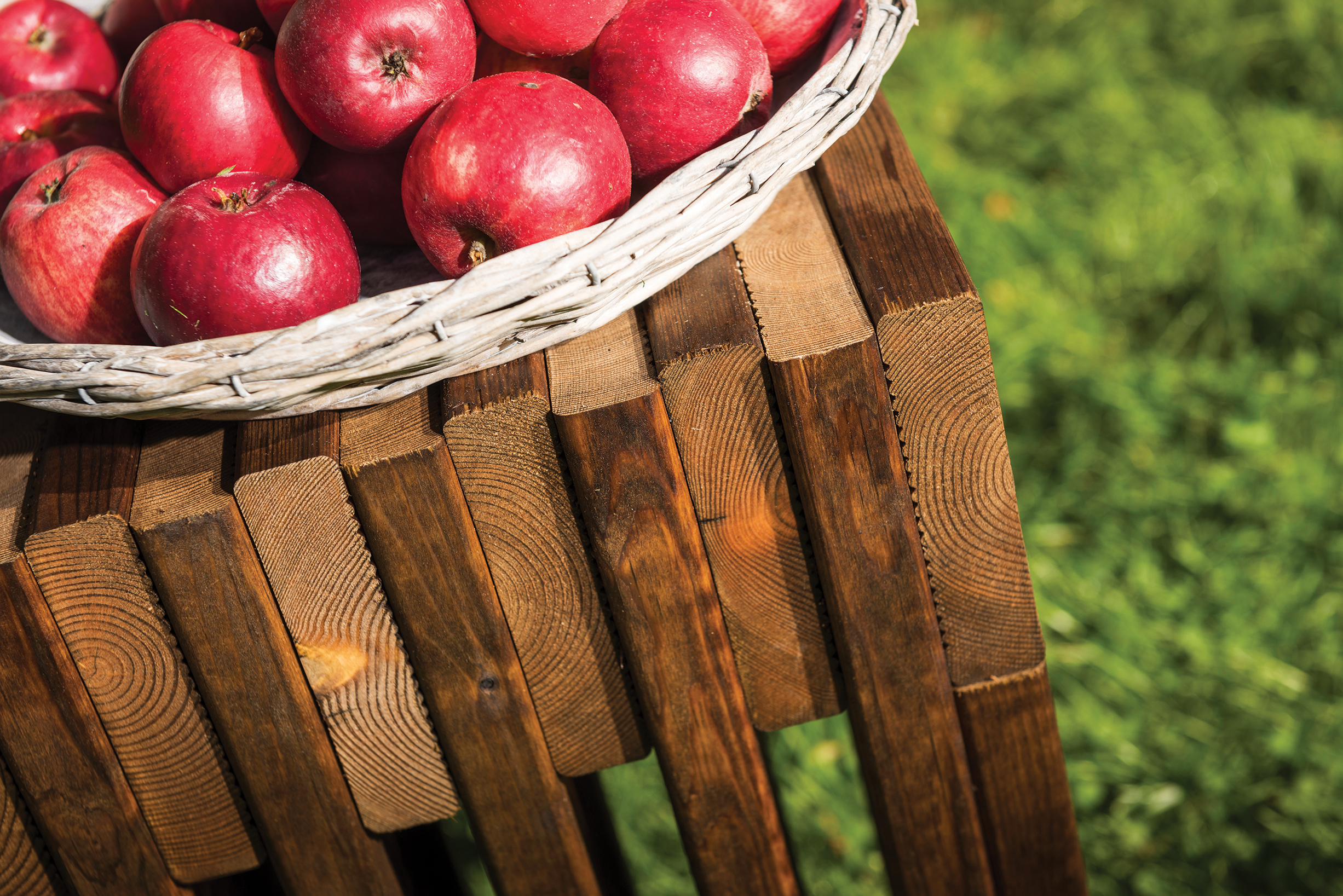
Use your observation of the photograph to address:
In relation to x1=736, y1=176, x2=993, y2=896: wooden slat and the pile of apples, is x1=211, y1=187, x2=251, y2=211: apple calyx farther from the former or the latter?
x1=736, y1=176, x2=993, y2=896: wooden slat

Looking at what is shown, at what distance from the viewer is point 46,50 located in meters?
1.33

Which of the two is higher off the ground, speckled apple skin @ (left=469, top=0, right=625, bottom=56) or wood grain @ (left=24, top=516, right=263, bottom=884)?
speckled apple skin @ (left=469, top=0, right=625, bottom=56)

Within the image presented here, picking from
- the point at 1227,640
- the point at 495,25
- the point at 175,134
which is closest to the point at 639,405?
the point at 495,25

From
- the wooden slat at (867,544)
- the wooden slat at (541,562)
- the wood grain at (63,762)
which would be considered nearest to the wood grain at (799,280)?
the wooden slat at (867,544)

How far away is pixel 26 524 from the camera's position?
1.03 meters

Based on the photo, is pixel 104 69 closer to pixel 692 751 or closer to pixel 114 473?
pixel 114 473

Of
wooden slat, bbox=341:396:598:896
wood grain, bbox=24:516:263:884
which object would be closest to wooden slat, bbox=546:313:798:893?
wooden slat, bbox=341:396:598:896

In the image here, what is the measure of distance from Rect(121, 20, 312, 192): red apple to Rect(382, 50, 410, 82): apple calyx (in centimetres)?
16

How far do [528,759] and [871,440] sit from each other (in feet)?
1.61

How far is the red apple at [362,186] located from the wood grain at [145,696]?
42 centimetres

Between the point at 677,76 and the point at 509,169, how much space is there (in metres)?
0.22

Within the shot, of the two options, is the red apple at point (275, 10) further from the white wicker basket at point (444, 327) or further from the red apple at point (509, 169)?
the white wicker basket at point (444, 327)

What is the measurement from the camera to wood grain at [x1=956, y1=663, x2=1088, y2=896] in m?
1.14

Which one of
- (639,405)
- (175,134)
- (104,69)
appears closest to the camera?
(639,405)
